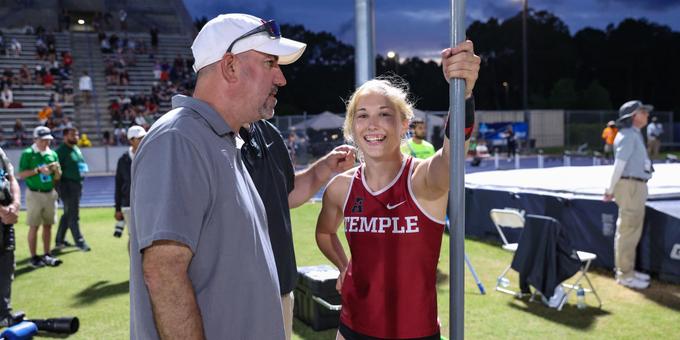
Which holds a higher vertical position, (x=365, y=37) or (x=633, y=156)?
(x=365, y=37)

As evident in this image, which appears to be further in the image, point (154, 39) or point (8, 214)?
point (154, 39)

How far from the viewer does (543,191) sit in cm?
922

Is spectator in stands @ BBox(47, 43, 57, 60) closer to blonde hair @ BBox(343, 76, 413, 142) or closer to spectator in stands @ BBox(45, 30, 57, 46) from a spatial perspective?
spectator in stands @ BBox(45, 30, 57, 46)

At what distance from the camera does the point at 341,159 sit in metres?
3.35

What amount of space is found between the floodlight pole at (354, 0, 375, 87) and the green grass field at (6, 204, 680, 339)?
2658 mm

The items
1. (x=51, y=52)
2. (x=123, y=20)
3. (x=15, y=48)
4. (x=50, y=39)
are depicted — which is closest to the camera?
(x=15, y=48)

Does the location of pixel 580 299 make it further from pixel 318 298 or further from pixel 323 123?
pixel 323 123

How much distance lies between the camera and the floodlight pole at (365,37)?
13.3 ft

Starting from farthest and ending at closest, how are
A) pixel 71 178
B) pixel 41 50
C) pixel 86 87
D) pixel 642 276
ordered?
pixel 41 50, pixel 86 87, pixel 71 178, pixel 642 276

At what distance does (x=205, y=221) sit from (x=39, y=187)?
27.4 ft

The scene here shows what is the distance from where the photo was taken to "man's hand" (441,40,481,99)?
1829 mm

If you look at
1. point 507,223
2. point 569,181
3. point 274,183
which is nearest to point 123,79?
point 569,181

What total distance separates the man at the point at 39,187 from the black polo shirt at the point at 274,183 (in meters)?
6.90

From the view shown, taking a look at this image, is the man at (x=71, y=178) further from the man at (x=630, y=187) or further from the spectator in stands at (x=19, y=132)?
the spectator in stands at (x=19, y=132)
